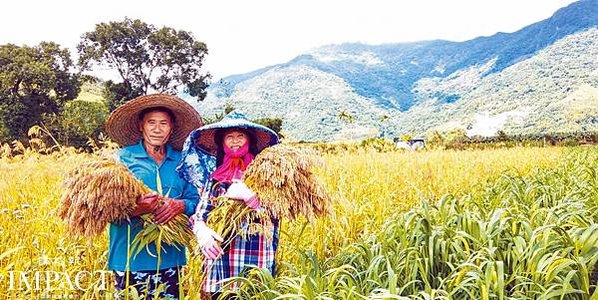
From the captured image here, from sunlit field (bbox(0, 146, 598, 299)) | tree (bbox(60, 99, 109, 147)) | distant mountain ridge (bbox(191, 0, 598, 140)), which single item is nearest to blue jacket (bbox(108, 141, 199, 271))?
sunlit field (bbox(0, 146, 598, 299))

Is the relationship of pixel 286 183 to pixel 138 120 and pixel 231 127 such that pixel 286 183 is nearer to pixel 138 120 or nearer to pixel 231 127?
pixel 231 127

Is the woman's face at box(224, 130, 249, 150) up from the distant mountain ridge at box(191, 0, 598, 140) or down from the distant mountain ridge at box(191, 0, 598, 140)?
down

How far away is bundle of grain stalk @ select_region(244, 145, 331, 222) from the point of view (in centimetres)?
218

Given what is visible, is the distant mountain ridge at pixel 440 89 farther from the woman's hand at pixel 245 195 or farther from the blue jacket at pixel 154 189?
the woman's hand at pixel 245 195

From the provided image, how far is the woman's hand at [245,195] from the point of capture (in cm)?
220

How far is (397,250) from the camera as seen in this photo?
8.48 feet

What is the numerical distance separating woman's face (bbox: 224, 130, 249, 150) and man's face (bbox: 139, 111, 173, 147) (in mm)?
325

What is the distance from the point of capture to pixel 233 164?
2479mm

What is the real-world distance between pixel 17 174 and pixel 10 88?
25.6m

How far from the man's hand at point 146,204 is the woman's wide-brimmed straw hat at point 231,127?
0.47m

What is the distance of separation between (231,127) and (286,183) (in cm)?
48

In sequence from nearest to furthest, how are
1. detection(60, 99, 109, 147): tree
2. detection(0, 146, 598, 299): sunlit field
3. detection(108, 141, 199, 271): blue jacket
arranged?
detection(0, 146, 598, 299): sunlit field < detection(108, 141, 199, 271): blue jacket < detection(60, 99, 109, 147): tree

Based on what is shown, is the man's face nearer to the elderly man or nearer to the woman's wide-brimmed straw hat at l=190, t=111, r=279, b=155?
the elderly man

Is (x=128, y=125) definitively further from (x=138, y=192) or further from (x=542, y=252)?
(x=542, y=252)
